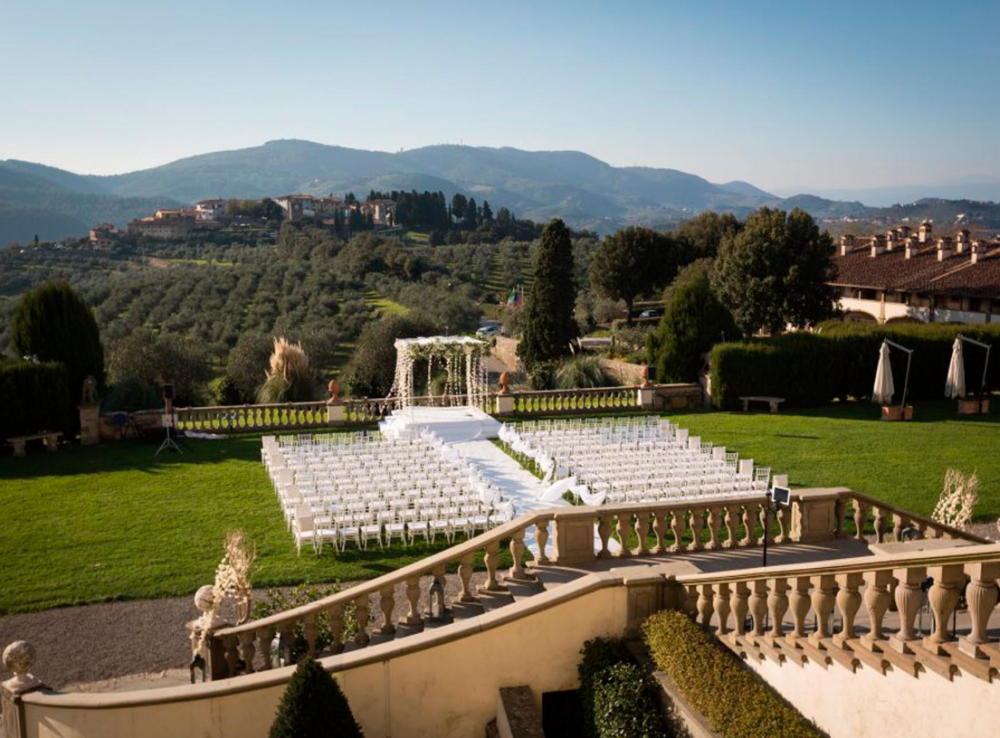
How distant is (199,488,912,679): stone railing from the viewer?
9531mm

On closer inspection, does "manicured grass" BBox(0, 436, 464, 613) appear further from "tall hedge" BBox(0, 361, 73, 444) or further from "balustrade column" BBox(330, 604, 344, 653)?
"balustrade column" BBox(330, 604, 344, 653)

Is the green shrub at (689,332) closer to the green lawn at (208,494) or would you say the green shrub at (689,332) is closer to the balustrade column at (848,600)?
the green lawn at (208,494)

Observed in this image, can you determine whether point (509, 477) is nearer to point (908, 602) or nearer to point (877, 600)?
point (877, 600)

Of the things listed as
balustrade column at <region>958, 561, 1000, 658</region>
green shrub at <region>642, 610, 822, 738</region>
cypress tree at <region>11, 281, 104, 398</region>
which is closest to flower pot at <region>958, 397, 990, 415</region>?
green shrub at <region>642, 610, 822, 738</region>

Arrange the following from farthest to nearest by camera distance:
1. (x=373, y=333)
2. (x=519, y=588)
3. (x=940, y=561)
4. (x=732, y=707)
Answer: (x=373, y=333) → (x=519, y=588) → (x=732, y=707) → (x=940, y=561)

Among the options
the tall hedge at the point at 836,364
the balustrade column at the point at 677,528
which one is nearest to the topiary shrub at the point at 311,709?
the balustrade column at the point at 677,528

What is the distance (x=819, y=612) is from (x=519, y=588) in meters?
4.05

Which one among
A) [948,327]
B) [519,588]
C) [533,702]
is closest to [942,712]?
[533,702]

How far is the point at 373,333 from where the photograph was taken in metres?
39.3

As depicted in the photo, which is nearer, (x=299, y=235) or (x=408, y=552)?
(x=408, y=552)

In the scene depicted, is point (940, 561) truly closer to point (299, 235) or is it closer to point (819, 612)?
point (819, 612)

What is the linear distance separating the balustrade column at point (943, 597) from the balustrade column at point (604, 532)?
17.1 feet

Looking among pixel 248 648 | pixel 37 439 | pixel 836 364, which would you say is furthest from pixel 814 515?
pixel 37 439

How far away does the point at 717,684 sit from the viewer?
288 inches
